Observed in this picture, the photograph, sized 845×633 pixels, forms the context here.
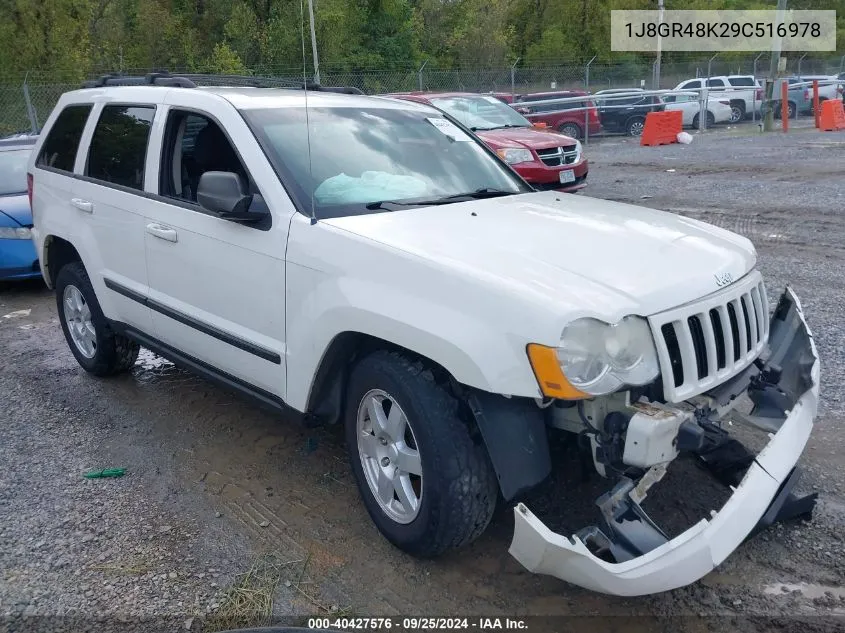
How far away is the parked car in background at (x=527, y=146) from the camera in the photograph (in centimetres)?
1202

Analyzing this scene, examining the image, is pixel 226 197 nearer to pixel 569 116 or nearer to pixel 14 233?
pixel 14 233

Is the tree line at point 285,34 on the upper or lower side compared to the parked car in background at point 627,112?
upper

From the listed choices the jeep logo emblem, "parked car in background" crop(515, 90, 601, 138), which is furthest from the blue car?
"parked car in background" crop(515, 90, 601, 138)

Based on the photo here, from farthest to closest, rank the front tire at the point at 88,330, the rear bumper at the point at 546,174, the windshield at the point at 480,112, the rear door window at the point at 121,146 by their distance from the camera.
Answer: the windshield at the point at 480,112 < the rear bumper at the point at 546,174 < the front tire at the point at 88,330 < the rear door window at the point at 121,146

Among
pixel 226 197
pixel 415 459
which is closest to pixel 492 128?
pixel 226 197

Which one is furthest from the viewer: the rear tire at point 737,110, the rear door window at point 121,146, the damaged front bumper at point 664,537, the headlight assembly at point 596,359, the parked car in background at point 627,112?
the rear tire at point 737,110

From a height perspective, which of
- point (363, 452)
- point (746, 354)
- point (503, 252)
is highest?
point (503, 252)

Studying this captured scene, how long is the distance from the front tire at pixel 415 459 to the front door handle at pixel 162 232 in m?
1.45

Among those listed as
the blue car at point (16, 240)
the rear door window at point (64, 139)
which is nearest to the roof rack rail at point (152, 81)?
the rear door window at point (64, 139)

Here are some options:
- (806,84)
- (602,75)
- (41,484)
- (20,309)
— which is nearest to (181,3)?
(602,75)

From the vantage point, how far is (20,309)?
25.5 feet

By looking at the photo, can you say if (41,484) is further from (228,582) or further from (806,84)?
(806,84)

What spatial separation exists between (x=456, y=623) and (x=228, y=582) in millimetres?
960

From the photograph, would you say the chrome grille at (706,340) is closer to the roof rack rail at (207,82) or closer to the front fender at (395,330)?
the front fender at (395,330)
